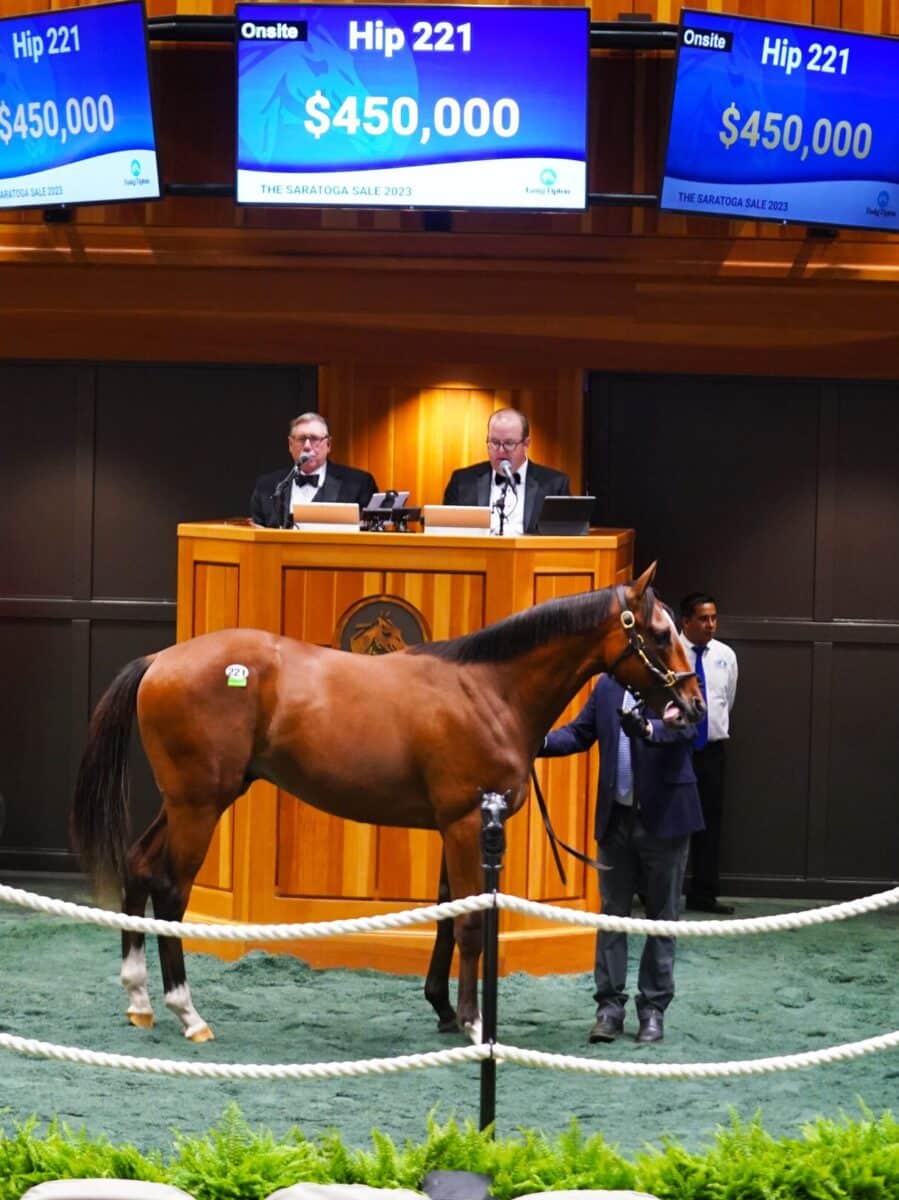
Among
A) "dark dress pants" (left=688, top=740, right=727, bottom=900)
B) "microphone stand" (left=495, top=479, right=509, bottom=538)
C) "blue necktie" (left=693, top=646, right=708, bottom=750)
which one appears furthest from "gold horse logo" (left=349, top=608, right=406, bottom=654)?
"dark dress pants" (left=688, top=740, right=727, bottom=900)

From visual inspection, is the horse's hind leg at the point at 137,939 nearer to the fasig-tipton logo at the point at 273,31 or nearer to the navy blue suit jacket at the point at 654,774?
the navy blue suit jacket at the point at 654,774

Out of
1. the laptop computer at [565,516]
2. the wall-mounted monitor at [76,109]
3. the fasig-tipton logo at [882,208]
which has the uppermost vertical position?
the wall-mounted monitor at [76,109]

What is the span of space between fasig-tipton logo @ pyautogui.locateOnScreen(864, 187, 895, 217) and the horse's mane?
2698mm

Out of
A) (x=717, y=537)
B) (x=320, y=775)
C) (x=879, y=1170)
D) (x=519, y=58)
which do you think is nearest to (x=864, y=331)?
(x=717, y=537)

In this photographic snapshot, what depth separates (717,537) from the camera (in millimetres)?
10289

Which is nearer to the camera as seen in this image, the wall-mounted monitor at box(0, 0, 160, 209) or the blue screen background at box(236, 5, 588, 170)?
the blue screen background at box(236, 5, 588, 170)

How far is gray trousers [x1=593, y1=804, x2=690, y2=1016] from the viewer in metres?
7.36

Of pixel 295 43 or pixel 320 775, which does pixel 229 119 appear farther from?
pixel 320 775

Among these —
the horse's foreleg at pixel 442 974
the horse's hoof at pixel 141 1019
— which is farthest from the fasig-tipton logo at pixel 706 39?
the horse's hoof at pixel 141 1019

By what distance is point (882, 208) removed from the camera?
8977mm

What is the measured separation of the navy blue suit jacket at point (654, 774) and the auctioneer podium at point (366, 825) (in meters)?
0.83

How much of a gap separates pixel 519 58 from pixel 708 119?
85 cm

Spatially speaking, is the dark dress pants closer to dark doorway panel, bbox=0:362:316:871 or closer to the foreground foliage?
dark doorway panel, bbox=0:362:316:871

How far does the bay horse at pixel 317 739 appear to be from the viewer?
7348 millimetres
